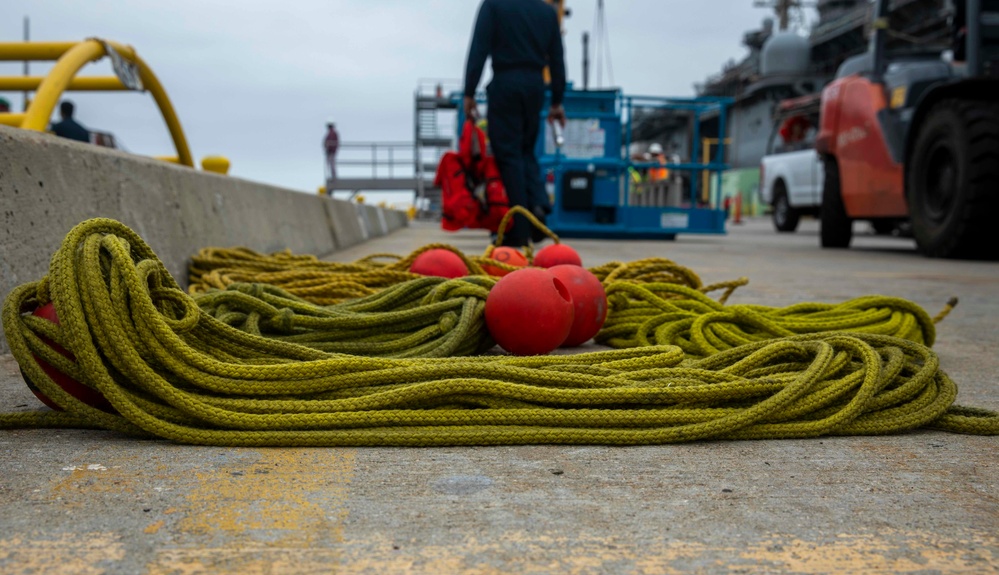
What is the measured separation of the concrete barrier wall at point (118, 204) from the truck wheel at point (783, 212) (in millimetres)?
11409

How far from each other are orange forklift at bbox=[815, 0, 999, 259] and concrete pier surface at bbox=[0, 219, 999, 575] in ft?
18.8

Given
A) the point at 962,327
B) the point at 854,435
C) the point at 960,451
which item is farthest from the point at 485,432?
the point at 962,327

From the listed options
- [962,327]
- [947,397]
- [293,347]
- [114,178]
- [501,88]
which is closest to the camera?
[947,397]

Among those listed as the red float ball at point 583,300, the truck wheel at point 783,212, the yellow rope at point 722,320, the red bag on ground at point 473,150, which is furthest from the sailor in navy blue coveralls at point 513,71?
the truck wheel at point 783,212

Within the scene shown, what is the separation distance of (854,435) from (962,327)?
1858 mm

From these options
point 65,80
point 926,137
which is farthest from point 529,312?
point 926,137

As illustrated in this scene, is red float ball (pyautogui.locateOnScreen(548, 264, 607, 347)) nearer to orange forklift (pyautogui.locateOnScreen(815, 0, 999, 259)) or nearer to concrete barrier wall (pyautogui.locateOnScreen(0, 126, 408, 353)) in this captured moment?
concrete barrier wall (pyautogui.locateOnScreen(0, 126, 408, 353))

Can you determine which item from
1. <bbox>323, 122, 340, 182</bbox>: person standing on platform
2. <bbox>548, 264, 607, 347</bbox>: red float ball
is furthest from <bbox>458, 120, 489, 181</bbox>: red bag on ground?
<bbox>323, 122, 340, 182</bbox>: person standing on platform

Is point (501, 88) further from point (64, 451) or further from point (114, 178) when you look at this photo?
point (64, 451)

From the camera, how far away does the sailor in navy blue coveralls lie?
6352 millimetres

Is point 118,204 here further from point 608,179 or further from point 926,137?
point 608,179

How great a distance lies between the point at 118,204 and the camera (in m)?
2.98

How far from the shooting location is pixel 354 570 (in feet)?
3.40

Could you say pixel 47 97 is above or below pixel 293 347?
above
